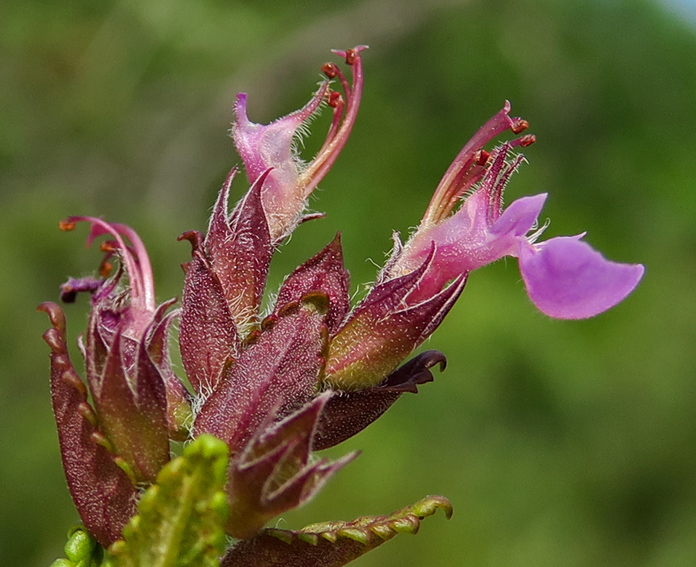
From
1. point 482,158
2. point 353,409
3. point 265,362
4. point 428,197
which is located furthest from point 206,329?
point 428,197

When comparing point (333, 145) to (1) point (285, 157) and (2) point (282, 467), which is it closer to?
(1) point (285, 157)

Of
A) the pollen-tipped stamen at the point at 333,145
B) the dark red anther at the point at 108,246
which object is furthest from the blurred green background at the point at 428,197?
the pollen-tipped stamen at the point at 333,145

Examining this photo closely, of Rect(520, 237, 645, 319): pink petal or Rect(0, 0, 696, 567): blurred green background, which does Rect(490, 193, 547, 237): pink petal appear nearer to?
Rect(520, 237, 645, 319): pink petal

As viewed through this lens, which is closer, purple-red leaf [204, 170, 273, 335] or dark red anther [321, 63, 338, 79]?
purple-red leaf [204, 170, 273, 335]

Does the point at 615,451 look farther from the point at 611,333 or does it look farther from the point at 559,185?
the point at 559,185

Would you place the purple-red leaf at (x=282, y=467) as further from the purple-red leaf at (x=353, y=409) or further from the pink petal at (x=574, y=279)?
the pink petal at (x=574, y=279)

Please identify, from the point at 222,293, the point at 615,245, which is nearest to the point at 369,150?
the point at 615,245

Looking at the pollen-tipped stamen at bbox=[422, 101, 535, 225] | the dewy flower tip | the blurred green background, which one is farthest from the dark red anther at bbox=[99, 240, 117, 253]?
the blurred green background
